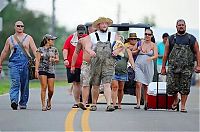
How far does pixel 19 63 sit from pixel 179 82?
359 cm

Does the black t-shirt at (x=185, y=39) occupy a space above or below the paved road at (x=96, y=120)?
above

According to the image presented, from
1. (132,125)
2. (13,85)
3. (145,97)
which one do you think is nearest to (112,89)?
(145,97)

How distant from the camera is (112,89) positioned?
65.0ft

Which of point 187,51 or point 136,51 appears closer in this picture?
point 187,51

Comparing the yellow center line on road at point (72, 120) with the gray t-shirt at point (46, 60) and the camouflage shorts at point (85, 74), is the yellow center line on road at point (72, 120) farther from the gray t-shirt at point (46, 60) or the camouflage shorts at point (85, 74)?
the gray t-shirt at point (46, 60)

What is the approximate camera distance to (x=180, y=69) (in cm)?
1897

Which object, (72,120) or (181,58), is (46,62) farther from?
(72,120)

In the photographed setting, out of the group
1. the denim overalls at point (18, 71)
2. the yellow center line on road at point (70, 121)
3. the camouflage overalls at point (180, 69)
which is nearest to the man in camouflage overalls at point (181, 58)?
the camouflage overalls at point (180, 69)

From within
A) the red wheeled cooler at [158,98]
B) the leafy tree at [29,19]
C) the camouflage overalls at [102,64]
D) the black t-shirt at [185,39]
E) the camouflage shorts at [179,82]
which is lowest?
the leafy tree at [29,19]

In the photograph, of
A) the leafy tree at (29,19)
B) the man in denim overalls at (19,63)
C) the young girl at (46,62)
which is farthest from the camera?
the leafy tree at (29,19)

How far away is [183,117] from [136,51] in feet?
10.7

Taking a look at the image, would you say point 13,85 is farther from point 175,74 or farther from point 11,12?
point 11,12

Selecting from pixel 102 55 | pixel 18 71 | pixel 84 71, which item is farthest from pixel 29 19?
pixel 102 55

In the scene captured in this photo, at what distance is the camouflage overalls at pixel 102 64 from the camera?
1870 centimetres
